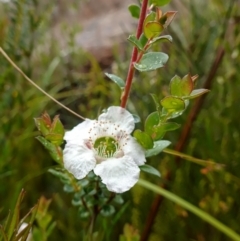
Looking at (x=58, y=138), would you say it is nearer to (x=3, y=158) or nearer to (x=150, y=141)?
(x=150, y=141)

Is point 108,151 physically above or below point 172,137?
above

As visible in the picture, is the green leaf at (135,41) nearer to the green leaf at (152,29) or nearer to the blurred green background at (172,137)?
the green leaf at (152,29)

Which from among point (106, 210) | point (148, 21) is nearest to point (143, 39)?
point (148, 21)

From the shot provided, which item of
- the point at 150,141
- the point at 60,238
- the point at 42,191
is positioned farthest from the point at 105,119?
the point at 42,191

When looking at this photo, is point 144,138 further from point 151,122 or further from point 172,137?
point 172,137

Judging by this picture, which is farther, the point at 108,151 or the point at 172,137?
the point at 172,137

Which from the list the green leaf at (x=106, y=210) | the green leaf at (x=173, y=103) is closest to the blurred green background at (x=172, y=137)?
the green leaf at (x=106, y=210)

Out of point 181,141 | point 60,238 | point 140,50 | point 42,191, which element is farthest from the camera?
point 42,191

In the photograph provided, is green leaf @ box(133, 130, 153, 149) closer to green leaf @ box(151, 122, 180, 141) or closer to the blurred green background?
green leaf @ box(151, 122, 180, 141)
